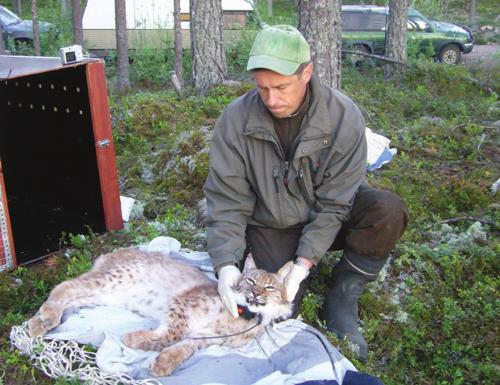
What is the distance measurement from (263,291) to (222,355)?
48 cm

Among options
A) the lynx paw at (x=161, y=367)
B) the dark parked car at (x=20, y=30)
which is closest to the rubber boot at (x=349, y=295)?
the lynx paw at (x=161, y=367)

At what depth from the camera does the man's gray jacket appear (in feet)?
12.8

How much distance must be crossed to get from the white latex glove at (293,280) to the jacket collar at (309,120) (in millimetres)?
893

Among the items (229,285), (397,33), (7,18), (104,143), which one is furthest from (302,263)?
(7,18)

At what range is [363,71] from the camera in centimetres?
1262

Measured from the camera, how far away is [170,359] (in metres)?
3.46

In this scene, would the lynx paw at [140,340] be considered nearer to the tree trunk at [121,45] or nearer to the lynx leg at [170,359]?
the lynx leg at [170,359]

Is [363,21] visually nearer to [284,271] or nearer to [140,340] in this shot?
[284,271]

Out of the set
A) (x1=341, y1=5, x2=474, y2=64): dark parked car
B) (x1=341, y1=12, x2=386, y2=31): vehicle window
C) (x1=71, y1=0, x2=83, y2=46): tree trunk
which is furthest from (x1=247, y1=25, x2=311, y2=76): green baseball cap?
(x1=341, y1=12, x2=386, y2=31): vehicle window

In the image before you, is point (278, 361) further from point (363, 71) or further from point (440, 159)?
point (363, 71)

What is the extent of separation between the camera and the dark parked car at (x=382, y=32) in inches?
688

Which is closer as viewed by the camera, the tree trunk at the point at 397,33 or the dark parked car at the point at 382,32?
the tree trunk at the point at 397,33

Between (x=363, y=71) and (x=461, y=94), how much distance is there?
11.1ft

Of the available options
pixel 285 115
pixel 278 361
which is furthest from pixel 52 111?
pixel 278 361
